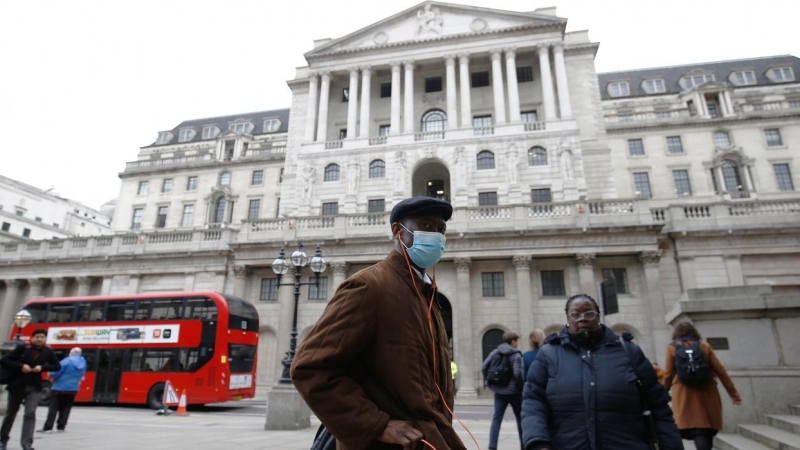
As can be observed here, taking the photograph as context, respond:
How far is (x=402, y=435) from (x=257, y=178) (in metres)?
47.2

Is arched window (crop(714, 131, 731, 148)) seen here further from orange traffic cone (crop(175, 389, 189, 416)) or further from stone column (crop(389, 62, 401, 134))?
orange traffic cone (crop(175, 389, 189, 416))

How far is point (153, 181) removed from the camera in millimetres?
48125

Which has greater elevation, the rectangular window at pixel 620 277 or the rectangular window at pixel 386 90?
the rectangular window at pixel 386 90

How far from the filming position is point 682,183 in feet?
134

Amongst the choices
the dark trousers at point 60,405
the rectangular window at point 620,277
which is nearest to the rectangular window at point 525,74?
the rectangular window at point 620,277

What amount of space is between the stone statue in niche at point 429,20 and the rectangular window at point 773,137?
31.4 metres

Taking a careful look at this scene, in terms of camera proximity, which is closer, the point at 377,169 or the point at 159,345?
the point at 159,345

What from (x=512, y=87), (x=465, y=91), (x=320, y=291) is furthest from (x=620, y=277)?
(x=320, y=291)

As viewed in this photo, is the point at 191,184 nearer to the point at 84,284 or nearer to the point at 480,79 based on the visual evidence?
the point at 84,284

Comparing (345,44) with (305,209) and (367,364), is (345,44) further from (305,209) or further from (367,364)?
(367,364)

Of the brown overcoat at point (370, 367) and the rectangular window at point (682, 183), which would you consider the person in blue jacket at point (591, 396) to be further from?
the rectangular window at point (682, 183)

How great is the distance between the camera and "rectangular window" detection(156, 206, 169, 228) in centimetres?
4601

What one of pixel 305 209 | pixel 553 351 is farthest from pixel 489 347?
pixel 553 351

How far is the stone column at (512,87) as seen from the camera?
30562 millimetres
